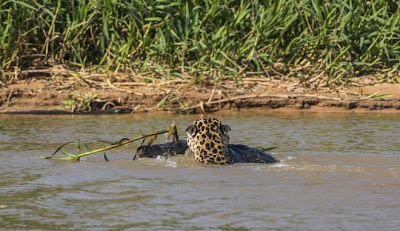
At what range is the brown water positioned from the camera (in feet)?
18.1

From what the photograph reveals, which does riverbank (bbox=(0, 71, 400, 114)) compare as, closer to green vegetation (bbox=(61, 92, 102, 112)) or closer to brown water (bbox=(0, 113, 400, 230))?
green vegetation (bbox=(61, 92, 102, 112))

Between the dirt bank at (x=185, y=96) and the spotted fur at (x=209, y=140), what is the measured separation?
3601 millimetres

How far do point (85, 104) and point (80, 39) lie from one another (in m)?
1.42

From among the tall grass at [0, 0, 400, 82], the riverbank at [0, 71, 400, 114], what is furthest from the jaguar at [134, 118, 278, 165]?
the tall grass at [0, 0, 400, 82]

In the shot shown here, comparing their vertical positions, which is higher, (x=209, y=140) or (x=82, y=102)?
(x=82, y=102)

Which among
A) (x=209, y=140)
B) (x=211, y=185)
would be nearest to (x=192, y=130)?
(x=209, y=140)

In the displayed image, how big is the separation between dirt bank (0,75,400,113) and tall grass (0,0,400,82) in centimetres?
25

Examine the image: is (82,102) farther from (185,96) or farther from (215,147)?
(215,147)

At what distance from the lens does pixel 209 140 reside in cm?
729

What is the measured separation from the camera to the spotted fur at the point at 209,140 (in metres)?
7.24

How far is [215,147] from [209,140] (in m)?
0.08

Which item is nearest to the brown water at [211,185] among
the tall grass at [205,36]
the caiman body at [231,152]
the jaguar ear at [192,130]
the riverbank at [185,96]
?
the caiman body at [231,152]

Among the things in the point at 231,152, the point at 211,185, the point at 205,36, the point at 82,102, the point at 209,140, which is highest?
the point at 205,36

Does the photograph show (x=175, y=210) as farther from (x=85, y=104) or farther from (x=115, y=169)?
(x=85, y=104)
